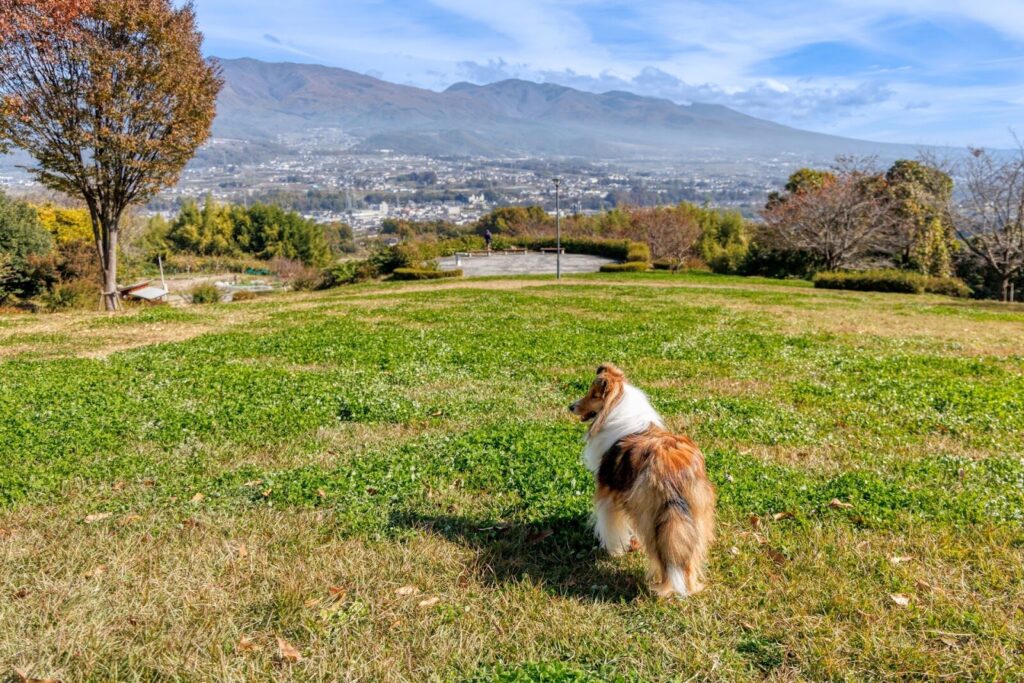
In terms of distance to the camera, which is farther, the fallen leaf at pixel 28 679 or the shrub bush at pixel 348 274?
the shrub bush at pixel 348 274

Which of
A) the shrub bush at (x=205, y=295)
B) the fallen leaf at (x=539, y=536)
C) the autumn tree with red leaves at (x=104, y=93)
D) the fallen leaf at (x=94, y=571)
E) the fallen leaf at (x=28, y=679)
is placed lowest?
the shrub bush at (x=205, y=295)

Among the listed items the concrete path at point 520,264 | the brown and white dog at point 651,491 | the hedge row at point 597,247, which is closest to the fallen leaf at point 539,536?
the brown and white dog at point 651,491

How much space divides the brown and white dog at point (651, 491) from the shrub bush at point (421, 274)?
110 feet

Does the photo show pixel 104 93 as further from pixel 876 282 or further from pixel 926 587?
pixel 876 282

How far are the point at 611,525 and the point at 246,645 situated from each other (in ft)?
8.36

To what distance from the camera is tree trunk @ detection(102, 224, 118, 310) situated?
2016 centimetres

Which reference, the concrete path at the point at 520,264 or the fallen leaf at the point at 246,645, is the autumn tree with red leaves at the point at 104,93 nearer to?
the fallen leaf at the point at 246,645

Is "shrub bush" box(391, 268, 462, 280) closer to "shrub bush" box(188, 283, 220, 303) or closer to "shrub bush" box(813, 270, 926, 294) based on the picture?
"shrub bush" box(188, 283, 220, 303)

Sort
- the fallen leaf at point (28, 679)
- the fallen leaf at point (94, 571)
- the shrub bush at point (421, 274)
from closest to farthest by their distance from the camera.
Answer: the fallen leaf at point (28, 679), the fallen leaf at point (94, 571), the shrub bush at point (421, 274)

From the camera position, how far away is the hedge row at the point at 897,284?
30703mm

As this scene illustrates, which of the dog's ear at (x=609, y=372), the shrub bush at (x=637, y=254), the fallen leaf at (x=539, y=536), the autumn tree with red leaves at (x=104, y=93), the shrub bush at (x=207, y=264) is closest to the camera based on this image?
the dog's ear at (x=609, y=372)

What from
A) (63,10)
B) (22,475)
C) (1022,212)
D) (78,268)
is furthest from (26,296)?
(1022,212)

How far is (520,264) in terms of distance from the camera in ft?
155

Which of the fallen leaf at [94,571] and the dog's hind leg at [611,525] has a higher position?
the dog's hind leg at [611,525]
